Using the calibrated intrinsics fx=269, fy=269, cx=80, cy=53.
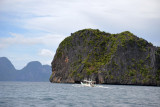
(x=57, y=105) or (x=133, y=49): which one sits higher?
(x=133, y=49)

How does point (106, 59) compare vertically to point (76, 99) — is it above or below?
above

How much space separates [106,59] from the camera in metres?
167

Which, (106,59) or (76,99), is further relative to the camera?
(106,59)

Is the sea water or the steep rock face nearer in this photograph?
the sea water

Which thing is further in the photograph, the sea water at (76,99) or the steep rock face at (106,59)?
the steep rock face at (106,59)

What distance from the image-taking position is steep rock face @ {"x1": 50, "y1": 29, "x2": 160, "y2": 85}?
150 m

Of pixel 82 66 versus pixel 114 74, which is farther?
pixel 82 66

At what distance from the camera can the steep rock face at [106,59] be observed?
150 m

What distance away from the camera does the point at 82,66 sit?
167000 mm

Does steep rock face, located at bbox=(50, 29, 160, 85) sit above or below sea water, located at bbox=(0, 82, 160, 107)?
above

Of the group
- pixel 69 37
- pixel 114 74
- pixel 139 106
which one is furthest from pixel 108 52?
pixel 139 106

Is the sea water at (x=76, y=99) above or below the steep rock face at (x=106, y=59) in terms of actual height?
below

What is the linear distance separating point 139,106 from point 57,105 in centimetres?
1262

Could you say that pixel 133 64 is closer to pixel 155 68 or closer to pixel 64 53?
pixel 155 68
